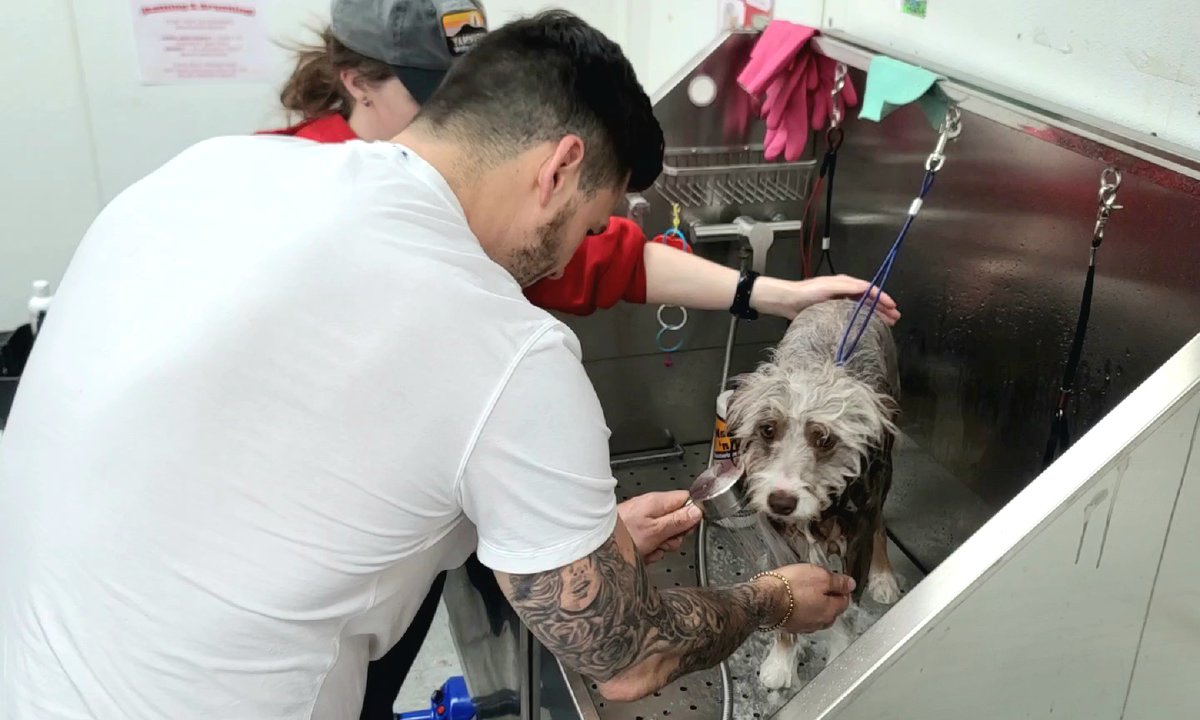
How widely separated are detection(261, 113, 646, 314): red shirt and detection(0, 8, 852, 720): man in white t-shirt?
59 centimetres

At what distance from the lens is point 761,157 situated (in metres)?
1.84

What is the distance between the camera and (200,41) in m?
2.71

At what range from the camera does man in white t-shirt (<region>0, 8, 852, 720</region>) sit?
2.59ft

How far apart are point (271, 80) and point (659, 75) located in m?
1.15

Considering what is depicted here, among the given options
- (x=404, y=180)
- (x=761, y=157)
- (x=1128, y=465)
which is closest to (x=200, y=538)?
(x=404, y=180)

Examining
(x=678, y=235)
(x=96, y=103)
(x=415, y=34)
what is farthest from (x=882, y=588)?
(x=96, y=103)

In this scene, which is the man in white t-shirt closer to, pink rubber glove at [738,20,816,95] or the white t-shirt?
the white t-shirt

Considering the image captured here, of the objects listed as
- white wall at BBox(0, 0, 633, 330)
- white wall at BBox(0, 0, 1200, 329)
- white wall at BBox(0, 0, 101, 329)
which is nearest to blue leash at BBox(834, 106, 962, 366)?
white wall at BBox(0, 0, 1200, 329)

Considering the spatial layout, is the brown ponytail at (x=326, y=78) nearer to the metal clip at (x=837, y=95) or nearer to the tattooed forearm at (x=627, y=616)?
the metal clip at (x=837, y=95)

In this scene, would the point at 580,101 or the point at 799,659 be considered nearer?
the point at 580,101

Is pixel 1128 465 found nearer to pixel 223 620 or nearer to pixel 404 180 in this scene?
pixel 404 180

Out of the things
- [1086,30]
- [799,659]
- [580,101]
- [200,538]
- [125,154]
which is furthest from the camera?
[125,154]

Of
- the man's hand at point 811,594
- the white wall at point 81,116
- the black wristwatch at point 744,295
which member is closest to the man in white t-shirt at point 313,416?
the man's hand at point 811,594

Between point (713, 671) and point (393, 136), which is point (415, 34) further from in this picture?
point (713, 671)
